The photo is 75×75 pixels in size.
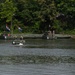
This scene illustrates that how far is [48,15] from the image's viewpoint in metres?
111

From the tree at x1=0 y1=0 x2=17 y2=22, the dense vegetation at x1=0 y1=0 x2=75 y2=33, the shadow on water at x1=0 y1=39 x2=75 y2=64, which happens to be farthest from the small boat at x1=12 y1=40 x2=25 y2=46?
the tree at x1=0 y1=0 x2=17 y2=22

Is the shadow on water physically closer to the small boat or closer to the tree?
the small boat

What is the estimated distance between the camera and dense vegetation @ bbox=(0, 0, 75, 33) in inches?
4373

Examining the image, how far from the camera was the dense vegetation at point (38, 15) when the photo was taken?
111062 mm

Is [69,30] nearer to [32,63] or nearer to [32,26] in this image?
[32,26]

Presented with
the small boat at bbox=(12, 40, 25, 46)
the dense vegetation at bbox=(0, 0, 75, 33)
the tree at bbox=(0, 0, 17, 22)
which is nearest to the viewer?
the small boat at bbox=(12, 40, 25, 46)

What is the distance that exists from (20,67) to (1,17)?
74661mm

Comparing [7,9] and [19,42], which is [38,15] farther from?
[19,42]

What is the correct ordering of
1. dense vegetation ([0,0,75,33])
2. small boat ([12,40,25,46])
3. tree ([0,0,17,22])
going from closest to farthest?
small boat ([12,40,25,46]), dense vegetation ([0,0,75,33]), tree ([0,0,17,22])

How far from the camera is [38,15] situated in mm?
111000

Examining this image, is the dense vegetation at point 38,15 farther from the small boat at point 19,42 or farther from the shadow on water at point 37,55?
the shadow on water at point 37,55

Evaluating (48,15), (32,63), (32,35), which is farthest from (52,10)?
(32,63)

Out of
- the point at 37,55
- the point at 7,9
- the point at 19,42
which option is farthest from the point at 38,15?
the point at 37,55

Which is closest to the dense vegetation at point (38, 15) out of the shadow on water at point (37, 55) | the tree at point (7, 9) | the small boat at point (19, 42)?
the tree at point (7, 9)
